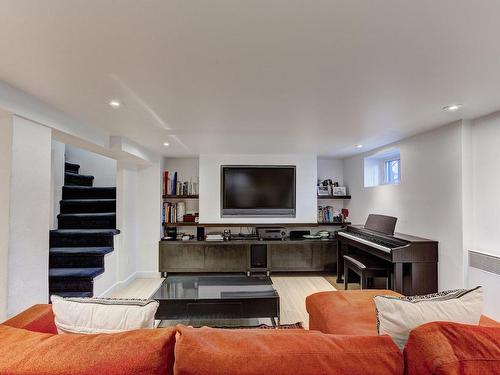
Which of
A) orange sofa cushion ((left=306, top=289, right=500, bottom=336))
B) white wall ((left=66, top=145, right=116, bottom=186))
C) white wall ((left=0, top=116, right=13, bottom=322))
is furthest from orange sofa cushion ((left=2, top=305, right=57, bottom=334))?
white wall ((left=66, top=145, right=116, bottom=186))

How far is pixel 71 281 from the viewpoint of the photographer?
3.24 meters

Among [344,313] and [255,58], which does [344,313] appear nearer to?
[344,313]

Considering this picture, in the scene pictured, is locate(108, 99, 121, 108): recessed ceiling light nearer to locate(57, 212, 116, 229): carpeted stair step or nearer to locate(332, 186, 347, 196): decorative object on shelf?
locate(57, 212, 116, 229): carpeted stair step

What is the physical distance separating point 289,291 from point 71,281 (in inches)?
109

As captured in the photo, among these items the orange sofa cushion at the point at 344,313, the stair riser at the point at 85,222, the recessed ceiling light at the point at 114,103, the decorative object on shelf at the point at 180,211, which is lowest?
the orange sofa cushion at the point at 344,313

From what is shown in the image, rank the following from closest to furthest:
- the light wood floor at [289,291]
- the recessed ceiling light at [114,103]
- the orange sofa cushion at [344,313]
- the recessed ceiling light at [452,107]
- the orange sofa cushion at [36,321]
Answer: the orange sofa cushion at [36,321] → the orange sofa cushion at [344,313] → the recessed ceiling light at [114,103] → the recessed ceiling light at [452,107] → the light wood floor at [289,291]

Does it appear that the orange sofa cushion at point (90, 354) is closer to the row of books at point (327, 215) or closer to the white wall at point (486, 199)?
the white wall at point (486, 199)

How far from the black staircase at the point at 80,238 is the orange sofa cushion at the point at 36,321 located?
196cm

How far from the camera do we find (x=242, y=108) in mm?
2318

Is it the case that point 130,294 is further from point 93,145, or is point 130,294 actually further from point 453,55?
point 453,55

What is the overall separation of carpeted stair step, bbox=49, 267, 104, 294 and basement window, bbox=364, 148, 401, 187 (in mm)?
4210

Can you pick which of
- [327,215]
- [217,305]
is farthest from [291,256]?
[217,305]

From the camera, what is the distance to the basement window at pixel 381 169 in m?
4.20

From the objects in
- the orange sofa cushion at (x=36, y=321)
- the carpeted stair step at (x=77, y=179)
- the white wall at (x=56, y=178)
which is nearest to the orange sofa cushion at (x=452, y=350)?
the orange sofa cushion at (x=36, y=321)
